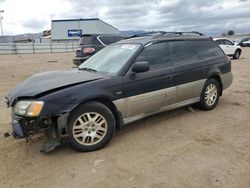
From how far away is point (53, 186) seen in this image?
10.9ft

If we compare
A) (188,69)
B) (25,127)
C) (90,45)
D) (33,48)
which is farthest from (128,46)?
(33,48)

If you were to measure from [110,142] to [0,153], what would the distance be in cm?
163

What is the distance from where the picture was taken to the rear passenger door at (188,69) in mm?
5449

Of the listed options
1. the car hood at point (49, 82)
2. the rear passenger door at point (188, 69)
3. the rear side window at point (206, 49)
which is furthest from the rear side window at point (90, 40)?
the car hood at point (49, 82)

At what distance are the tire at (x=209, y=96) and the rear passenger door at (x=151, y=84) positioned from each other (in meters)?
1.00

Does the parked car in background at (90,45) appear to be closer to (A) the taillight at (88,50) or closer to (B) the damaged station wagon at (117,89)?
(A) the taillight at (88,50)

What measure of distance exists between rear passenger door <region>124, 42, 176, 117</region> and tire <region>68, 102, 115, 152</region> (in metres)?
0.46

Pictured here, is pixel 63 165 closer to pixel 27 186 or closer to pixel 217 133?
pixel 27 186

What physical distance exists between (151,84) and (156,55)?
64 centimetres

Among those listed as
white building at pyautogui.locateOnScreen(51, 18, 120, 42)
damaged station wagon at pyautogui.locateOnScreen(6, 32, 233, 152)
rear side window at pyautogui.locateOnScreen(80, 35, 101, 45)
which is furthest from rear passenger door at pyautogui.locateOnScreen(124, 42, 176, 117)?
white building at pyautogui.locateOnScreen(51, 18, 120, 42)

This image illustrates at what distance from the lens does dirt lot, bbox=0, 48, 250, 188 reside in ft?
11.1

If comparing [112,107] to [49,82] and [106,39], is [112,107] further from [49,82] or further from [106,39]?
[106,39]

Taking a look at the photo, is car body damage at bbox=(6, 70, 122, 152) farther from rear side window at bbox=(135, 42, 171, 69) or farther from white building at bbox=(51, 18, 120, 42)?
white building at bbox=(51, 18, 120, 42)

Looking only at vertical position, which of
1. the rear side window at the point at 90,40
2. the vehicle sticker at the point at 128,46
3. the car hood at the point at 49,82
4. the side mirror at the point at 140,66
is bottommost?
the car hood at the point at 49,82
